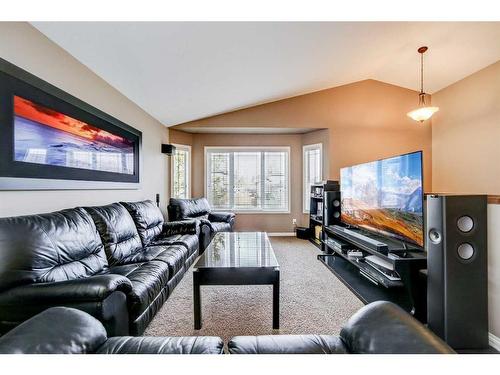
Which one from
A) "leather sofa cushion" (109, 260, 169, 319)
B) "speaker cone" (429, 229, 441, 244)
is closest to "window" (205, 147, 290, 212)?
"leather sofa cushion" (109, 260, 169, 319)

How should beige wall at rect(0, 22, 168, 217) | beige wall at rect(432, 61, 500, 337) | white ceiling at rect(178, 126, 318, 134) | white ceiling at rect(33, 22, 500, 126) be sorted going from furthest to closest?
white ceiling at rect(178, 126, 318, 134) → beige wall at rect(432, 61, 500, 337) → white ceiling at rect(33, 22, 500, 126) → beige wall at rect(0, 22, 168, 217)

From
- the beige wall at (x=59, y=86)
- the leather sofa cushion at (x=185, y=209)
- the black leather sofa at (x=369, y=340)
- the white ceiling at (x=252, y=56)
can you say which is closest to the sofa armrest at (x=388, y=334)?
the black leather sofa at (x=369, y=340)

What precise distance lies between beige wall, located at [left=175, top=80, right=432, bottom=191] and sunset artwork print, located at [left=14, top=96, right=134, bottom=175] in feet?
11.5

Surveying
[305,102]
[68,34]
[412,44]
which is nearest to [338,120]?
[305,102]

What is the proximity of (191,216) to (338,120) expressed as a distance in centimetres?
356

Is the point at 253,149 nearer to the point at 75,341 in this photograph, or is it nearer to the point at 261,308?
the point at 261,308

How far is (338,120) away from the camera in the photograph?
5.00 meters

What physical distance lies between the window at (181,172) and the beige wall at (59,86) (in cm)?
142

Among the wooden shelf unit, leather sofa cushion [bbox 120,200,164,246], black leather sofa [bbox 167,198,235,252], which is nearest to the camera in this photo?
leather sofa cushion [bbox 120,200,164,246]

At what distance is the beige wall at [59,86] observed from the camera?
5.93 feet

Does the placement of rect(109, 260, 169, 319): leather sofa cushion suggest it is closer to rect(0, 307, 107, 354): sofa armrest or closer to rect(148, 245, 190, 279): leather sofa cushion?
rect(148, 245, 190, 279): leather sofa cushion

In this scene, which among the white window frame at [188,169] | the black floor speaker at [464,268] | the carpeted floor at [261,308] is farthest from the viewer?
the white window frame at [188,169]

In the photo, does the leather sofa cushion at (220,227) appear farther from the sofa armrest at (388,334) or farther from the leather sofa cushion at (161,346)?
the sofa armrest at (388,334)

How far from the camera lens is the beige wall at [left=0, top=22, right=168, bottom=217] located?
71.1 inches
